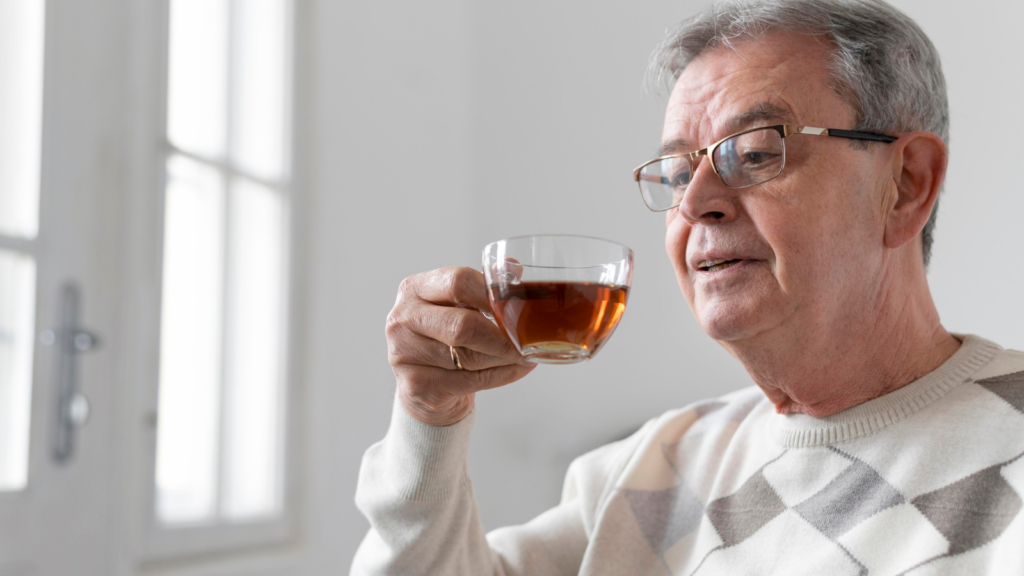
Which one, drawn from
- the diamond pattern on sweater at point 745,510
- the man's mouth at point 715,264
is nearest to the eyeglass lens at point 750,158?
the man's mouth at point 715,264

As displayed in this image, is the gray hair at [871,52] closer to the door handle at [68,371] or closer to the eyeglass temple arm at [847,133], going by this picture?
the eyeglass temple arm at [847,133]

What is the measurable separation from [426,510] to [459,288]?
1.60 feet

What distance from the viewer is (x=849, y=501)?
1.13m

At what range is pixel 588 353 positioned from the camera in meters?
0.86

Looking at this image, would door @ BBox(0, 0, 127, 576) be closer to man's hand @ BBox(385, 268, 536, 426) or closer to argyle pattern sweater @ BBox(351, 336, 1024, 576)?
argyle pattern sweater @ BBox(351, 336, 1024, 576)

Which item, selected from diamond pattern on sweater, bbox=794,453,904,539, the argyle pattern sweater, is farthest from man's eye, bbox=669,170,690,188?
diamond pattern on sweater, bbox=794,453,904,539

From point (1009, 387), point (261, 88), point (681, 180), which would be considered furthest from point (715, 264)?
point (261, 88)

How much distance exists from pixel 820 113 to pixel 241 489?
7.39 feet

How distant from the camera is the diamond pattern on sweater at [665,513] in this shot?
A: 1.35 m

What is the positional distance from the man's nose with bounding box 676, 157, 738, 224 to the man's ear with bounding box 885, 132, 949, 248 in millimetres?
254

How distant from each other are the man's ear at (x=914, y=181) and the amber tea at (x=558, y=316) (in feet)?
2.00

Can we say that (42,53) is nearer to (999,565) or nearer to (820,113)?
(820,113)

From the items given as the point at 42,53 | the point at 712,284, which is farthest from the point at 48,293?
the point at 712,284

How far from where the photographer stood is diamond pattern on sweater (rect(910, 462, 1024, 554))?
0.99 m
